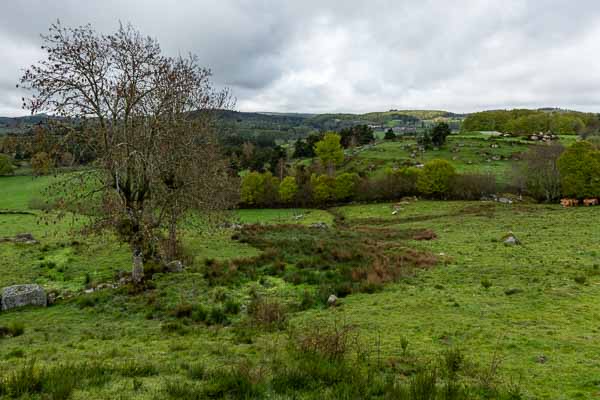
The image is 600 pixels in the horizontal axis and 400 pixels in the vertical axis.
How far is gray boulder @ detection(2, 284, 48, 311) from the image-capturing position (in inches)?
581

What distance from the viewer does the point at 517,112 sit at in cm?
16425

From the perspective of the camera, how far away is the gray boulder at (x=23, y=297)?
1477 centimetres

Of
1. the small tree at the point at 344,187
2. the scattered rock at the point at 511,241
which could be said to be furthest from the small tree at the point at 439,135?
the scattered rock at the point at 511,241

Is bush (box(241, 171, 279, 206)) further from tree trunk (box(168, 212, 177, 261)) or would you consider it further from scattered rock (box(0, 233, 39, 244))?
tree trunk (box(168, 212, 177, 261))

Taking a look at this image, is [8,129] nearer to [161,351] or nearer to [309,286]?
[161,351]

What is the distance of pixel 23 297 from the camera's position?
49.3 feet

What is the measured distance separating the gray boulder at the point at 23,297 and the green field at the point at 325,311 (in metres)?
0.51

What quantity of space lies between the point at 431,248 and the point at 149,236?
18924 mm

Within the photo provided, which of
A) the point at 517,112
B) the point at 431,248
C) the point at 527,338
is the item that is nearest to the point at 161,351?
the point at 527,338

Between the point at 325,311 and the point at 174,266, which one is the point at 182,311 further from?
the point at 174,266

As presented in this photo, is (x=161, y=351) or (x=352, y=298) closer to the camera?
(x=161, y=351)

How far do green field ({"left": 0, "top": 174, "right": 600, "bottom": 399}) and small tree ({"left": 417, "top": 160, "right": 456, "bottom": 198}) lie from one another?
36.2 m

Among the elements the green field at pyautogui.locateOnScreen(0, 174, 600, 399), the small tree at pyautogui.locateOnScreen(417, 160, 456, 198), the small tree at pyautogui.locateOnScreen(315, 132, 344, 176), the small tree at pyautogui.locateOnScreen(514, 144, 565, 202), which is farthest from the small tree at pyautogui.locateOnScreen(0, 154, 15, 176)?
the small tree at pyautogui.locateOnScreen(514, 144, 565, 202)

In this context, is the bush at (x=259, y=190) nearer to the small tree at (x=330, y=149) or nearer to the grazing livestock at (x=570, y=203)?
the small tree at (x=330, y=149)
